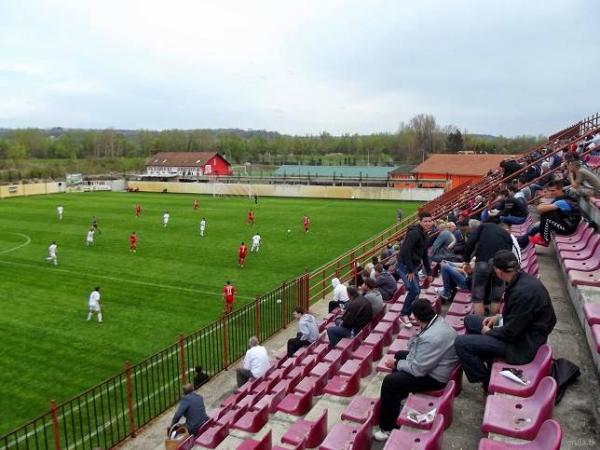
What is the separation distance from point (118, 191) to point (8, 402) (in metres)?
58.4

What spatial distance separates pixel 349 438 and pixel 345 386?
6.07 ft

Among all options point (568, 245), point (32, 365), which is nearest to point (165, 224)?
point (32, 365)

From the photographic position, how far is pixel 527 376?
475 cm

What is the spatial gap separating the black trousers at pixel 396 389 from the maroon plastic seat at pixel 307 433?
715 millimetres

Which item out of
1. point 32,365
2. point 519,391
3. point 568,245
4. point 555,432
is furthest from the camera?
point 32,365

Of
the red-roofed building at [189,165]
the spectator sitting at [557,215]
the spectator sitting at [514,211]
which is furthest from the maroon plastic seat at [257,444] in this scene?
the red-roofed building at [189,165]

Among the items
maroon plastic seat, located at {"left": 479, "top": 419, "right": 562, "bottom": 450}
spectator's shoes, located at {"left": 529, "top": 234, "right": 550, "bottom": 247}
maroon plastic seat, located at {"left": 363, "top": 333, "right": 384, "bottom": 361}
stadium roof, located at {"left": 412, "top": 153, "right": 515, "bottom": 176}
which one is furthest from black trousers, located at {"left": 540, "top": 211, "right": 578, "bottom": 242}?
stadium roof, located at {"left": 412, "top": 153, "right": 515, "bottom": 176}

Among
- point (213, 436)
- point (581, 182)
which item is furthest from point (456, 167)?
point (213, 436)

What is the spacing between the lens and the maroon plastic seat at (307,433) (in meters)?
5.40

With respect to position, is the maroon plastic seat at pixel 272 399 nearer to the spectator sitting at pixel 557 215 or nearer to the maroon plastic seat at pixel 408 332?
the maroon plastic seat at pixel 408 332

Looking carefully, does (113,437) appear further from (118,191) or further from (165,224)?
(118,191)

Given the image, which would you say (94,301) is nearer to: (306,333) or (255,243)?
(306,333)

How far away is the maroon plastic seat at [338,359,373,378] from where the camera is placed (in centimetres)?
711

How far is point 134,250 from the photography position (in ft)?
87.5
